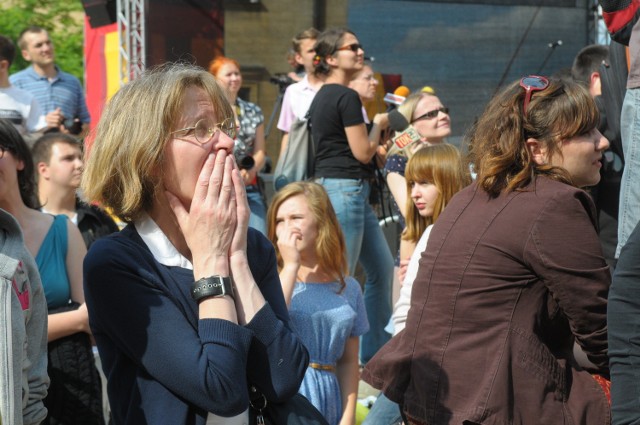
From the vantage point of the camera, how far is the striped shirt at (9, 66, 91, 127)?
913 cm

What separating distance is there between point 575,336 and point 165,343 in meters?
1.26

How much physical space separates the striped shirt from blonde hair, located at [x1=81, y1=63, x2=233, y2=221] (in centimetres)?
663

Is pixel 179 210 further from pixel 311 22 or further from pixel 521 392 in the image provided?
pixel 311 22

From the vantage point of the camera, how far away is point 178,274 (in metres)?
2.49

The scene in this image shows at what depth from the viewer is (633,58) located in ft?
12.7

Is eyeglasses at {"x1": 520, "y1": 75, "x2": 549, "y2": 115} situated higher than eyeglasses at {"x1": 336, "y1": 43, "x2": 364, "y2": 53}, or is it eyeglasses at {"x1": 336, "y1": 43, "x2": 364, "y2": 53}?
eyeglasses at {"x1": 520, "y1": 75, "x2": 549, "y2": 115}

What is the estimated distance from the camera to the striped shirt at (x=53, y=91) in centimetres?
913

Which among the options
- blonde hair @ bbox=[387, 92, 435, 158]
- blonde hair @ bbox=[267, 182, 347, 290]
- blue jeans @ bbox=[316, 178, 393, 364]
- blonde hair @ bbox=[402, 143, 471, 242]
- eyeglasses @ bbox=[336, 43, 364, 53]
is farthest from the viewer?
eyeglasses @ bbox=[336, 43, 364, 53]

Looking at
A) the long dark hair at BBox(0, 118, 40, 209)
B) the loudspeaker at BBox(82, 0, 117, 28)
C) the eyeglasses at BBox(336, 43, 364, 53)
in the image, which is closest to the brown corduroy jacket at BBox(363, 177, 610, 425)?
the long dark hair at BBox(0, 118, 40, 209)

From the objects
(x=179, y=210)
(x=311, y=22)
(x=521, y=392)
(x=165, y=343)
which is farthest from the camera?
(x=311, y=22)

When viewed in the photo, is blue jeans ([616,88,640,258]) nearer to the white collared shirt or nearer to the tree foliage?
the white collared shirt

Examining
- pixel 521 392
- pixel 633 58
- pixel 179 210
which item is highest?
pixel 633 58

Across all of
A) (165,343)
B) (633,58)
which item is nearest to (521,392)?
(165,343)

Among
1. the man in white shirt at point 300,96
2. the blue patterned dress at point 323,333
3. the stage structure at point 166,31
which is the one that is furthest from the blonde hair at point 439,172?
the stage structure at point 166,31
